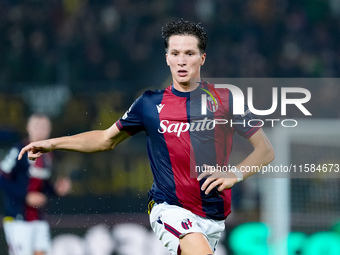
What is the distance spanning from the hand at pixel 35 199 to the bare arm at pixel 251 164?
10.7ft

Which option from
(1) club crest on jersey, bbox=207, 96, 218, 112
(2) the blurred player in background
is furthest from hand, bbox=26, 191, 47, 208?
(1) club crest on jersey, bbox=207, 96, 218, 112

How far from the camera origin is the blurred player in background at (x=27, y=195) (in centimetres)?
725

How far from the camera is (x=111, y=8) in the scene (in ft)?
45.8

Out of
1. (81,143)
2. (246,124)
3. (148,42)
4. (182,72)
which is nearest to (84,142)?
(81,143)

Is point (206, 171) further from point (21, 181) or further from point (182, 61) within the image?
point (21, 181)

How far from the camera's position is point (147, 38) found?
Result: 1371 centimetres

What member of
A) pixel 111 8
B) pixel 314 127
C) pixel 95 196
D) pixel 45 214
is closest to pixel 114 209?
pixel 95 196

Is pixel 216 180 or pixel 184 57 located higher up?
pixel 184 57

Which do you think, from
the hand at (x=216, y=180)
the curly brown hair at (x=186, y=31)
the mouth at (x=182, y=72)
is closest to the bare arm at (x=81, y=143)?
the mouth at (x=182, y=72)

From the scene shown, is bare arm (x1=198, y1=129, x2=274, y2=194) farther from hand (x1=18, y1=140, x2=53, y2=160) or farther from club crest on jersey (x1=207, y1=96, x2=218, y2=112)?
hand (x1=18, y1=140, x2=53, y2=160)

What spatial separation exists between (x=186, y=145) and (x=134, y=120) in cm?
44

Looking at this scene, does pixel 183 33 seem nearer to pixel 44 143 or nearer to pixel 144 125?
pixel 144 125

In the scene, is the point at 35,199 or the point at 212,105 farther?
the point at 35,199

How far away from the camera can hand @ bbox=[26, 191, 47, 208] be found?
23.6ft
